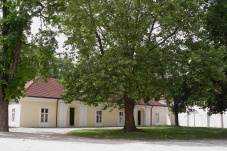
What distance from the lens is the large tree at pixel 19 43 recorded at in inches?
752

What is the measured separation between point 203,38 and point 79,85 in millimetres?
8602

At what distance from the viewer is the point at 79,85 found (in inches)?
765

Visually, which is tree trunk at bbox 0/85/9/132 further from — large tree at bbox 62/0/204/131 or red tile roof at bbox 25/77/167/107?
red tile roof at bbox 25/77/167/107

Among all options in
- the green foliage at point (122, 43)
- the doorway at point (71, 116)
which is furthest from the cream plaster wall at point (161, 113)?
the green foliage at point (122, 43)

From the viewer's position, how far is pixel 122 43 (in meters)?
19.0

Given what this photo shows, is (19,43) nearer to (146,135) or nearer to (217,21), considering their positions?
(146,135)

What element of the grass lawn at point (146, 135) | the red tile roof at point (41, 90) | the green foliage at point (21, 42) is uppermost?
the green foliage at point (21, 42)

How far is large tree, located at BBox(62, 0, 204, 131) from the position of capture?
1758cm

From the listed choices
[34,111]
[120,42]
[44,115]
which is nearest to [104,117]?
[44,115]

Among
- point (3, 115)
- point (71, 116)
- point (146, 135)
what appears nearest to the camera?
point (146, 135)

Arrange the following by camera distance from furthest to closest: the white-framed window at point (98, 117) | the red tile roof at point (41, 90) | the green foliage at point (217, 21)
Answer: the white-framed window at point (98, 117), the red tile roof at point (41, 90), the green foliage at point (217, 21)

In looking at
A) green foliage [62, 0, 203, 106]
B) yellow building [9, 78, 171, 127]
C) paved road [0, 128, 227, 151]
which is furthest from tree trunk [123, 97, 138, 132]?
paved road [0, 128, 227, 151]

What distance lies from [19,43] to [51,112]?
13364 mm

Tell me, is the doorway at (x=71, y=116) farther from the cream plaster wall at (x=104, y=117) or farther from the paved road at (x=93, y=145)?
the paved road at (x=93, y=145)
